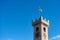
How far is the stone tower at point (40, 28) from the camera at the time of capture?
44.5 metres

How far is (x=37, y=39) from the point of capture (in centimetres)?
4428

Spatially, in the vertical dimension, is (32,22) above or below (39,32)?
above

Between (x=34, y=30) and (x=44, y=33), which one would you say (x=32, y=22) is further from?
(x=44, y=33)

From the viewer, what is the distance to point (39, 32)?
4506 cm

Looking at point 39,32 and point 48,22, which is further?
point 48,22

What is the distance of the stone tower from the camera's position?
44469 millimetres

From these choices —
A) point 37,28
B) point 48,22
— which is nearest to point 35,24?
point 37,28

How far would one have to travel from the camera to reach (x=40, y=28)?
4534 cm

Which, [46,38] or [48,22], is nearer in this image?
[46,38]

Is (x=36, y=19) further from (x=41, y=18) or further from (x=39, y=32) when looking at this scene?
(x=39, y=32)

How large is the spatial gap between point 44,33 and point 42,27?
2039mm

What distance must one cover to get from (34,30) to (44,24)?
3.90m

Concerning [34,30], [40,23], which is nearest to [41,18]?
[40,23]

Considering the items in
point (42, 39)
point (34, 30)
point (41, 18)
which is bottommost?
point (42, 39)
